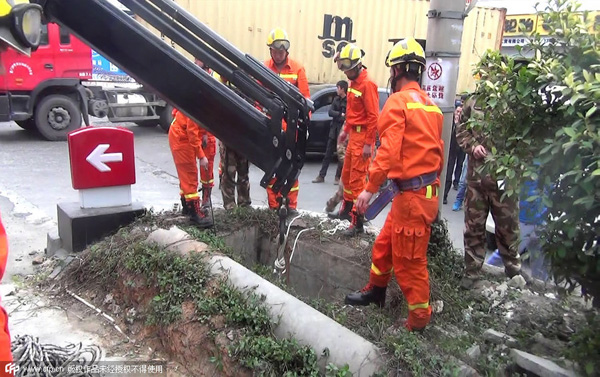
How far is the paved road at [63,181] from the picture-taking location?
7391 millimetres

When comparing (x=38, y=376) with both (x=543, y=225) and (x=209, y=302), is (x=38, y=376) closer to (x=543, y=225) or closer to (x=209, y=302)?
(x=209, y=302)

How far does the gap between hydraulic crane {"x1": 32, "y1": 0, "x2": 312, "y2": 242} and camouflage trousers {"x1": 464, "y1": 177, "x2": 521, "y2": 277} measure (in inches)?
68.5

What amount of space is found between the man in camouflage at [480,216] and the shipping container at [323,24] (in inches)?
324

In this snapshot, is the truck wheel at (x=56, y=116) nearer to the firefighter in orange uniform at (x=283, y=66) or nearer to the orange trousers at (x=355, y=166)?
the firefighter in orange uniform at (x=283, y=66)

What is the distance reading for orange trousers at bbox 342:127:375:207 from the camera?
6.05 m

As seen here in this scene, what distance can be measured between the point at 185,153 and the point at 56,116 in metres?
8.12

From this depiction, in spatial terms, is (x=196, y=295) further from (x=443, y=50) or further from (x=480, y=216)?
(x=443, y=50)

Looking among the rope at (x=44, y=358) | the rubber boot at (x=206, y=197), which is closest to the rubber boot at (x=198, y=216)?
the rubber boot at (x=206, y=197)

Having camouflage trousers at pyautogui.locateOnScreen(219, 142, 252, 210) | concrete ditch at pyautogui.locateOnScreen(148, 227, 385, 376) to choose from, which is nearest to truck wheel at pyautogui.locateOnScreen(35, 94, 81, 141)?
camouflage trousers at pyautogui.locateOnScreen(219, 142, 252, 210)

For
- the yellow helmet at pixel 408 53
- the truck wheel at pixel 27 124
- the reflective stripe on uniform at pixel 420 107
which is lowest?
the truck wheel at pixel 27 124

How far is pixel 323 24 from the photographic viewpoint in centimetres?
1344

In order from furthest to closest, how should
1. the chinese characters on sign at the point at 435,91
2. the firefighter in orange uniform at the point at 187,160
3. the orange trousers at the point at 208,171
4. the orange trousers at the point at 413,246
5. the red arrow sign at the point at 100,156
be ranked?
the orange trousers at the point at 208,171 → the firefighter in orange uniform at the point at 187,160 → the red arrow sign at the point at 100,156 → the chinese characters on sign at the point at 435,91 → the orange trousers at the point at 413,246

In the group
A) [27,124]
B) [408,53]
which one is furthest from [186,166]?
[27,124]

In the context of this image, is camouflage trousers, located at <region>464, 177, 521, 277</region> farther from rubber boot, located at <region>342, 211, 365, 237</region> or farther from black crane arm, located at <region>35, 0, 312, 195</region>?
black crane arm, located at <region>35, 0, 312, 195</region>
